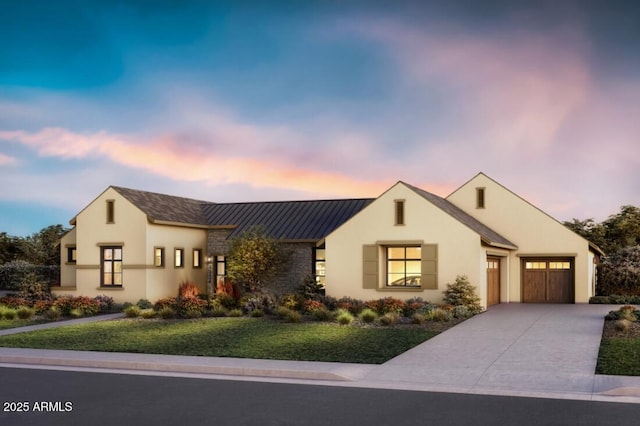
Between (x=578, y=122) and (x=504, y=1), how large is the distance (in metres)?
8.55

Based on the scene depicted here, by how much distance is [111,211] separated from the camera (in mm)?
30234

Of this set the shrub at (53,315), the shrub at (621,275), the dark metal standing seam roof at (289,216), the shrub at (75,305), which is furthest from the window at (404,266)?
the shrub at (621,275)

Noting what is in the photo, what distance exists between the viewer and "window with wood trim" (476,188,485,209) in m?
32.5

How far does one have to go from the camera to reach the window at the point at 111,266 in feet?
98.6

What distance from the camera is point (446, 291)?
2608 cm

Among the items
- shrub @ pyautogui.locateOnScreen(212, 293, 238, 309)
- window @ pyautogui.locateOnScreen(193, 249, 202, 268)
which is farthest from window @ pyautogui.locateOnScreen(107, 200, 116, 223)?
shrub @ pyautogui.locateOnScreen(212, 293, 238, 309)

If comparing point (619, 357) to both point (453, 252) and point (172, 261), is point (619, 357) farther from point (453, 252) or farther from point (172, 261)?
point (172, 261)

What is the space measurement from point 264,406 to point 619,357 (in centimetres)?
851

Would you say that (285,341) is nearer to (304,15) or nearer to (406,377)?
(406,377)

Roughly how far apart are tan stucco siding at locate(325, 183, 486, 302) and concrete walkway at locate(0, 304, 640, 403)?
797cm

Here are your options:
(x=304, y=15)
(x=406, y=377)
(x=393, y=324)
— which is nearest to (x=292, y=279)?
(x=393, y=324)

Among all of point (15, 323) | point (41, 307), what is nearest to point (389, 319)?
point (15, 323)

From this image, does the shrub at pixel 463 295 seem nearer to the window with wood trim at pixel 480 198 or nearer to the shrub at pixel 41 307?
the window with wood trim at pixel 480 198

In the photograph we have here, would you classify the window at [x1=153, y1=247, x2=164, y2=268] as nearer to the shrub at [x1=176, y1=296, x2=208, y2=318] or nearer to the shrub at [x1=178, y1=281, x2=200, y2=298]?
the shrub at [x1=178, y1=281, x2=200, y2=298]
